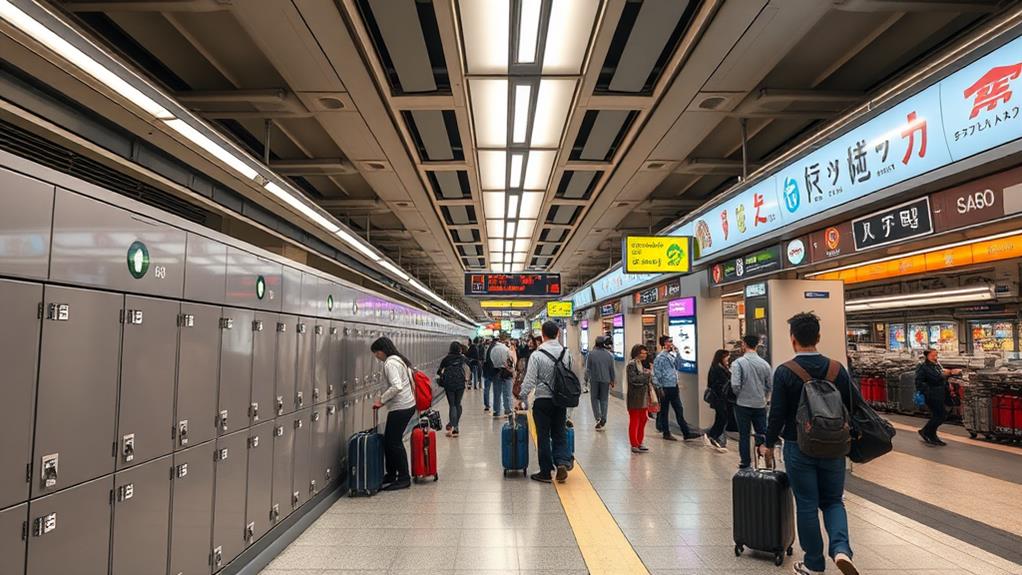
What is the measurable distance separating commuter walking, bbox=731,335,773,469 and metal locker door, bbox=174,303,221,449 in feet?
16.8

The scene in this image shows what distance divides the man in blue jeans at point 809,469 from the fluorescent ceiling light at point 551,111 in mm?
3074

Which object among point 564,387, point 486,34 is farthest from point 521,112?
point 564,387

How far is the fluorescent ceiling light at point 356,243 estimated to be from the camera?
8.53 meters

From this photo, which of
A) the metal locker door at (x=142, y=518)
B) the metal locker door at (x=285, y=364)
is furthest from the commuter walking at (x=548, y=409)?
the metal locker door at (x=142, y=518)

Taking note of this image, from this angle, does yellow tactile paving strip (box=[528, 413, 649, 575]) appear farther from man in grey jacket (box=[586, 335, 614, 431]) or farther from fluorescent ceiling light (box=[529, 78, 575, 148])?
fluorescent ceiling light (box=[529, 78, 575, 148])

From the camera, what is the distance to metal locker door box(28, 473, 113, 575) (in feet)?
7.23

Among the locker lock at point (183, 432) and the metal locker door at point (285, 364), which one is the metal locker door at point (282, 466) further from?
the locker lock at point (183, 432)

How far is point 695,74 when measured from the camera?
16.8ft

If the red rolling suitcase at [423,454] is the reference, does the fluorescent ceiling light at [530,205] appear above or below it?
above

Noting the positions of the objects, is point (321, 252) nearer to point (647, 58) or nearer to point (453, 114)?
point (453, 114)

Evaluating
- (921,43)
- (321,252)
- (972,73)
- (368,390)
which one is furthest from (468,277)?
(972,73)

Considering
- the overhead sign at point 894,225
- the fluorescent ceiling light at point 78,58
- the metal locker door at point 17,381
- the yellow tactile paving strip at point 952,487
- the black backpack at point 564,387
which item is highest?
the fluorescent ceiling light at point 78,58

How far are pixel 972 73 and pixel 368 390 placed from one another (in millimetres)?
6561

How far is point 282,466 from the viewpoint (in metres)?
4.48
